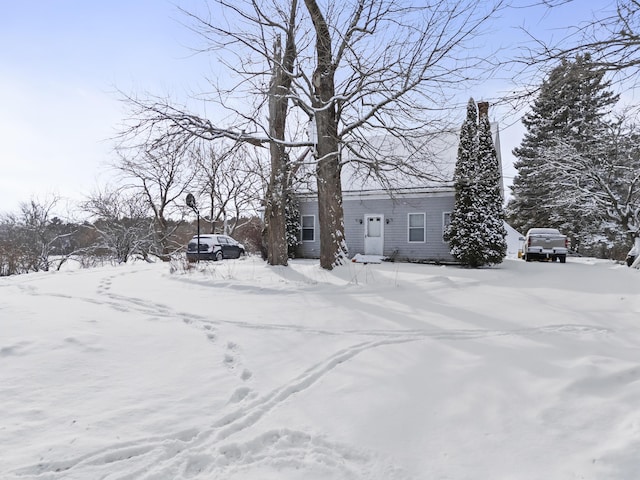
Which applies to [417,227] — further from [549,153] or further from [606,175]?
[606,175]

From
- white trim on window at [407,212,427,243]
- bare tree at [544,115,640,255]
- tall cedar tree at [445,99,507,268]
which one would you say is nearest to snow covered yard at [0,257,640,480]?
tall cedar tree at [445,99,507,268]

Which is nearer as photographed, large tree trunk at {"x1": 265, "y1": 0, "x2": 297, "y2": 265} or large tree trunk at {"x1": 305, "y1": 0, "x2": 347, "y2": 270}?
large tree trunk at {"x1": 305, "y1": 0, "x2": 347, "y2": 270}

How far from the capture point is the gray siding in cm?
1563

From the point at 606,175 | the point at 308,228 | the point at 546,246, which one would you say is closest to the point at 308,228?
the point at 308,228

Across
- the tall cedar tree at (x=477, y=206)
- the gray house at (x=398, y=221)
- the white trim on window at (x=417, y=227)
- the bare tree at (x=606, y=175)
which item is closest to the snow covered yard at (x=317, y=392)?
the tall cedar tree at (x=477, y=206)

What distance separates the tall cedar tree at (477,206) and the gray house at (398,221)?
62.9 inches

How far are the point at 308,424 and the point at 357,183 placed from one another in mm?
14878

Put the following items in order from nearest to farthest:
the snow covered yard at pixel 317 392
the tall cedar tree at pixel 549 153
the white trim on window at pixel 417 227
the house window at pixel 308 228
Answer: the snow covered yard at pixel 317 392
the white trim on window at pixel 417 227
the house window at pixel 308 228
the tall cedar tree at pixel 549 153

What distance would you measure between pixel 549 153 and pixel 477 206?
7282mm

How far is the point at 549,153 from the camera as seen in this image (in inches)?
703

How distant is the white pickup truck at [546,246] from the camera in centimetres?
1627

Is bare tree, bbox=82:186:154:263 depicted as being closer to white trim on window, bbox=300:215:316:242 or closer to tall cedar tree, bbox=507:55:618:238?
white trim on window, bbox=300:215:316:242

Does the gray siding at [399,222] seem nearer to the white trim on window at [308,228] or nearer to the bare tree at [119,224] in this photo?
the white trim on window at [308,228]

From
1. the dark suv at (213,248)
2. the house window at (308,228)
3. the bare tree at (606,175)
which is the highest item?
the bare tree at (606,175)
